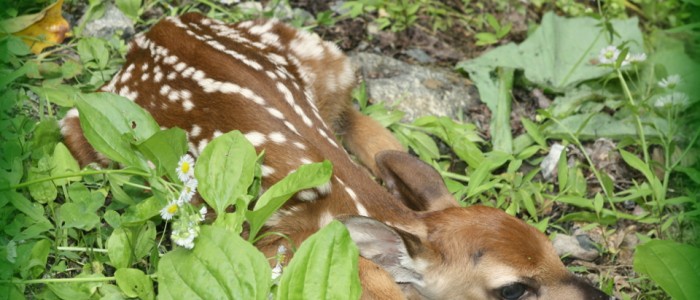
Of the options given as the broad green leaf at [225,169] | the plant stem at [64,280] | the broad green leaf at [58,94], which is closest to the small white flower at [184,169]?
the broad green leaf at [225,169]

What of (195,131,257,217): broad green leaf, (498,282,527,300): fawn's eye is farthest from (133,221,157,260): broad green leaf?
(498,282,527,300): fawn's eye

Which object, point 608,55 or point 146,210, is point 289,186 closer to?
point 146,210

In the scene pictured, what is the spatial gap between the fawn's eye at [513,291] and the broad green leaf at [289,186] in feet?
2.74

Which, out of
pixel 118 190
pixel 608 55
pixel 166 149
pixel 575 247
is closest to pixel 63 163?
pixel 118 190

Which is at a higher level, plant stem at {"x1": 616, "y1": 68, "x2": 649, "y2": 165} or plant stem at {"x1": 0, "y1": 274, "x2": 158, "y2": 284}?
plant stem at {"x1": 0, "y1": 274, "x2": 158, "y2": 284}

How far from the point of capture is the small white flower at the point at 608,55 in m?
5.52

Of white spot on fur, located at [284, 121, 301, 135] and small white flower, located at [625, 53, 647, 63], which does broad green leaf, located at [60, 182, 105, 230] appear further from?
small white flower, located at [625, 53, 647, 63]

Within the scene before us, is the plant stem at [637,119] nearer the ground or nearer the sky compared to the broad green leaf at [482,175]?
nearer the sky

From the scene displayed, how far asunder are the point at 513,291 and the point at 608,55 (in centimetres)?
222

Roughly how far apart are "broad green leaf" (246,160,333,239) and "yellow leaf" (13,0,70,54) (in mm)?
2128

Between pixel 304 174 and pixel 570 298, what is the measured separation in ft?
3.85

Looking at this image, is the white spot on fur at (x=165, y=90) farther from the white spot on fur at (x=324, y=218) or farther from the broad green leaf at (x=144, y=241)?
the white spot on fur at (x=324, y=218)

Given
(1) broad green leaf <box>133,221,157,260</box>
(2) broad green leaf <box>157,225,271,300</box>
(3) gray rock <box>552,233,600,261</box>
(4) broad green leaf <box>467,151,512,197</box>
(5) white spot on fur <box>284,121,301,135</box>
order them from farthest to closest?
(4) broad green leaf <box>467,151,512,197</box> → (3) gray rock <box>552,233,600,261</box> → (5) white spot on fur <box>284,121,301,135</box> → (1) broad green leaf <box>133,221,157,260</box> → (2) broad green leaf <box>157,225,271,300</box>

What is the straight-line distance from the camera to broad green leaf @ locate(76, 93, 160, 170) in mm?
3914
